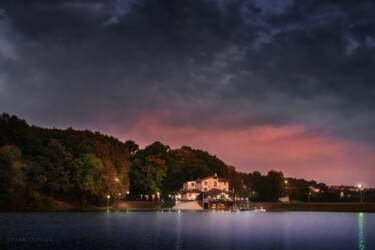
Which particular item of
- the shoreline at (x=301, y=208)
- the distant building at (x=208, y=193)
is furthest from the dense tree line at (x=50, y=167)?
the distant building at (x=208, y=193)

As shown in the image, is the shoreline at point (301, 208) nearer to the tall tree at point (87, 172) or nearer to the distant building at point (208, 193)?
the tall tree at point (87, 172)

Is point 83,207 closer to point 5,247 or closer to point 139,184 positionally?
point 139,184

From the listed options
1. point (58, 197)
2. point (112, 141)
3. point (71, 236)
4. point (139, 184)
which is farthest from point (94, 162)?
point (71, 236)

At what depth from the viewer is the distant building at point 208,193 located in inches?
5192

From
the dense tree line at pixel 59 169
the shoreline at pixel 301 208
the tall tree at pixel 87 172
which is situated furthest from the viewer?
the shoreline at pixel 301 208

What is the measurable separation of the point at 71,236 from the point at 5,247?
872 cm

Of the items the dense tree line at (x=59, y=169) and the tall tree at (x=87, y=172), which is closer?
the dense tree line at (x=59, y=169)

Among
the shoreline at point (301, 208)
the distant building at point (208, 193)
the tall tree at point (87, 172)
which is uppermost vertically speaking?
the tall tree at point (87, 172)

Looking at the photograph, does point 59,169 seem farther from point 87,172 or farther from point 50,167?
point 87,172

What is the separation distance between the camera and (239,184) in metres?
153

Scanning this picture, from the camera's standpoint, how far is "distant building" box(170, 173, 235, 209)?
433ft

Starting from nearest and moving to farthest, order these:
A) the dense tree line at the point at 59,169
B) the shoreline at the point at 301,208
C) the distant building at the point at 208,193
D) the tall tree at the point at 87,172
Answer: the dense tree line at the point at 59,169 < the tall tree at the point at 87,172 < the shoreline at the point at 301,208 < the distant building at the point at 208,193

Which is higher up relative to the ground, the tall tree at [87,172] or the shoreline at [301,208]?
the tall tree at [87,172]

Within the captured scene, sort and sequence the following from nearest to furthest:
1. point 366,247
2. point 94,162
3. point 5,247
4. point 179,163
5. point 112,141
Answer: point 5,247, point 366,247, point 94,162, point 112,141, point 179,163
